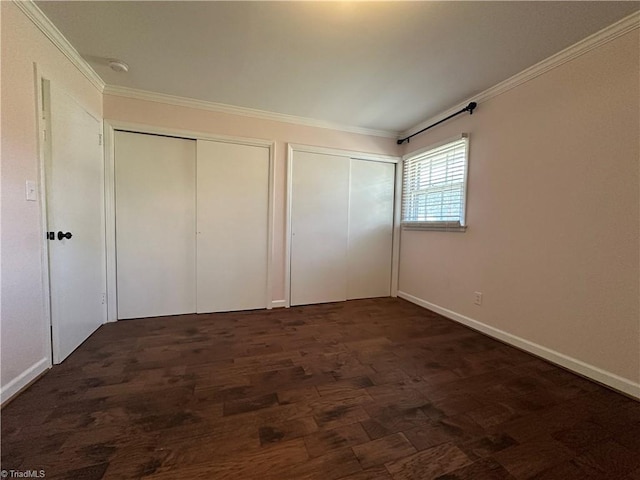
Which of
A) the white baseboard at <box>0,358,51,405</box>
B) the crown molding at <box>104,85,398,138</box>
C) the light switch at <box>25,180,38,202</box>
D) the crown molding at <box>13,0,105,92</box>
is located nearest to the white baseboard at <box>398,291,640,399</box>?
the crown molding at <box>104,85,398,138</box>

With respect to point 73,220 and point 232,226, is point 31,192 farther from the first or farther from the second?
point 232,226

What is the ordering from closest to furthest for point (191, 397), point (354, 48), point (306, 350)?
point (191, 397), point (354, 48), point (306, 350)

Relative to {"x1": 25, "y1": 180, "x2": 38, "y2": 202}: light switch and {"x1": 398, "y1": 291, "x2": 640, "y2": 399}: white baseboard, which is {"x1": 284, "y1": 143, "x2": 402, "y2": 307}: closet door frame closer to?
{"x1": 398, "y1": 291, "x2": 640, "y2": 399}: white baseboard

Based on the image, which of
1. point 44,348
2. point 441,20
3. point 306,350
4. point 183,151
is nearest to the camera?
point 441,20

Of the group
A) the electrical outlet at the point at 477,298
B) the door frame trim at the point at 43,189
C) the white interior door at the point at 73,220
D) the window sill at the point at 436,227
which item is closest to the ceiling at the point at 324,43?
the door frame trim at the point at 43,189

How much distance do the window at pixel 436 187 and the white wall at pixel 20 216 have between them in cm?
356

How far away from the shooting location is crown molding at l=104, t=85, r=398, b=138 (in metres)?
2.59

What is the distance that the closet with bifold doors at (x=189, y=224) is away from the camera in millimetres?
2707

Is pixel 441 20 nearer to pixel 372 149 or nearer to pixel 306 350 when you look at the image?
pixel 372 149

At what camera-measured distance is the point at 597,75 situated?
1.78 m

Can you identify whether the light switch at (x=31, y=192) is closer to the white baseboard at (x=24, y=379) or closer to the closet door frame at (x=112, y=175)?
the closet door frame at (x=112, y=175)

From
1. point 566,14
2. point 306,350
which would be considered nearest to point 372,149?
point 566,14

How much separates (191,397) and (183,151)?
8.02ft

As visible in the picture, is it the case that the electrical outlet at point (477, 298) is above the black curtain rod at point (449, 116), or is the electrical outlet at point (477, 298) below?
below
